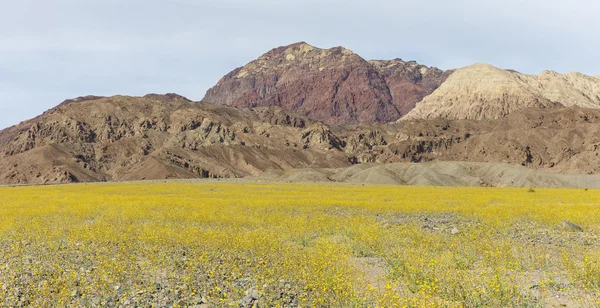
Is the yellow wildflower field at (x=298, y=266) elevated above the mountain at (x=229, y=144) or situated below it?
below

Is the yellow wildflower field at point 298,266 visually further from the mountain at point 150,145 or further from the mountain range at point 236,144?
the mountain at point 150,145

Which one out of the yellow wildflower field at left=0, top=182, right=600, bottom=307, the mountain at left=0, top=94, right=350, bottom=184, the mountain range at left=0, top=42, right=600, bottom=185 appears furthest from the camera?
the mountain range at left=0, top=42, right=600, bottom=185

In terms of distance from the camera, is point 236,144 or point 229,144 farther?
point 236,144

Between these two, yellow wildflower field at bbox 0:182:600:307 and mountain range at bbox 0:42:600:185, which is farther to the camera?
mountain range at bbox 0:42:600:185

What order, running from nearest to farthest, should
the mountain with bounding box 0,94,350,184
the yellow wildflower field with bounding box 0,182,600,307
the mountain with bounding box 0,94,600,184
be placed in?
the yellow wildflower field with bounding box 0,182,600,307
the mountain with bounding box 0,94,350,184
the mountain with bounding box 0,94,600,184

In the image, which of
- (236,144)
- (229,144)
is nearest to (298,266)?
(229,144)

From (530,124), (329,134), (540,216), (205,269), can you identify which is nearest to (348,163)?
(329,134)

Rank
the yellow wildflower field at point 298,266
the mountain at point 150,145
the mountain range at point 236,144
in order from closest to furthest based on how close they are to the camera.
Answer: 1. the yellow wildflower field at point 298,266
2. the mountain at point 150,145
3. the mountain range at point 236,144

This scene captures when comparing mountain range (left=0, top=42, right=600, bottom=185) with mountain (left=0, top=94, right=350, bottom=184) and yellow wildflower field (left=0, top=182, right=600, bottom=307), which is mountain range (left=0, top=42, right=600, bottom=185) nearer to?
mountain (left=0, top=94, right=350, bottom=184)

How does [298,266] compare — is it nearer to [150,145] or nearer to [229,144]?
Result: [229,144]

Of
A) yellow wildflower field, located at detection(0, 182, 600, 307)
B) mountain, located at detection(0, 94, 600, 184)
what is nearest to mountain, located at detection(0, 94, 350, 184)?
mountain, located at detection(0, 94, 600, 184)

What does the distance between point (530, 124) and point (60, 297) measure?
17316 centimetres

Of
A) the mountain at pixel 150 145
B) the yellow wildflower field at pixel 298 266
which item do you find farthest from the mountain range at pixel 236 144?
the yellow wildflower field at pixel 298 266

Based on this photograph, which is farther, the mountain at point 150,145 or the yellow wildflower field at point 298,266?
the mountain at point 150,145
